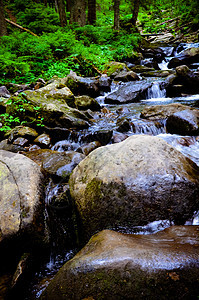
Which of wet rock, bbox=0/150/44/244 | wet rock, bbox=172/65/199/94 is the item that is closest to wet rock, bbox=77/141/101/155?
wet rock, bbox=0/150/44/244

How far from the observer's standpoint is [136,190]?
8.03 feet

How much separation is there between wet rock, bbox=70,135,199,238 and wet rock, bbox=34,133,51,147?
120 inches

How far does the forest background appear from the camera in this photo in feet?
32.2

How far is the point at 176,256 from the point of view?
1539 mm

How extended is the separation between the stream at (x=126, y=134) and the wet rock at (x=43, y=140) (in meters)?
0.23

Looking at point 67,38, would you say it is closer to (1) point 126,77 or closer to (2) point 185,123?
(1) point 126,77

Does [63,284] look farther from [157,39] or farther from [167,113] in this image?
[157,39]

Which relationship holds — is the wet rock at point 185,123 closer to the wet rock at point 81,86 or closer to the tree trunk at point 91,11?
the wet rock at point 81,86

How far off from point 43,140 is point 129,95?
18.2ft

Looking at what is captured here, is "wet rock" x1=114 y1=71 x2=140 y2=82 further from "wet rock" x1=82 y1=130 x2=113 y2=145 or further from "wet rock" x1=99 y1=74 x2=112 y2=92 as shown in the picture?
"wet rock" x1=82 y1=130 x2=113 y2=145

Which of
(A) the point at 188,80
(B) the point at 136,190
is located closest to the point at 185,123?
(B) the point at 136,190

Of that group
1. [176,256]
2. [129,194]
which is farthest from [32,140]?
[176,256]

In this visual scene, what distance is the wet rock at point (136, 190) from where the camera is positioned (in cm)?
242

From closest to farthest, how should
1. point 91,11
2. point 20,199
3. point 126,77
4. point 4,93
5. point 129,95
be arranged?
1. point 20,199
2. point 4,93
3. point 129,95
4. point 126,77
5. point 91,11
